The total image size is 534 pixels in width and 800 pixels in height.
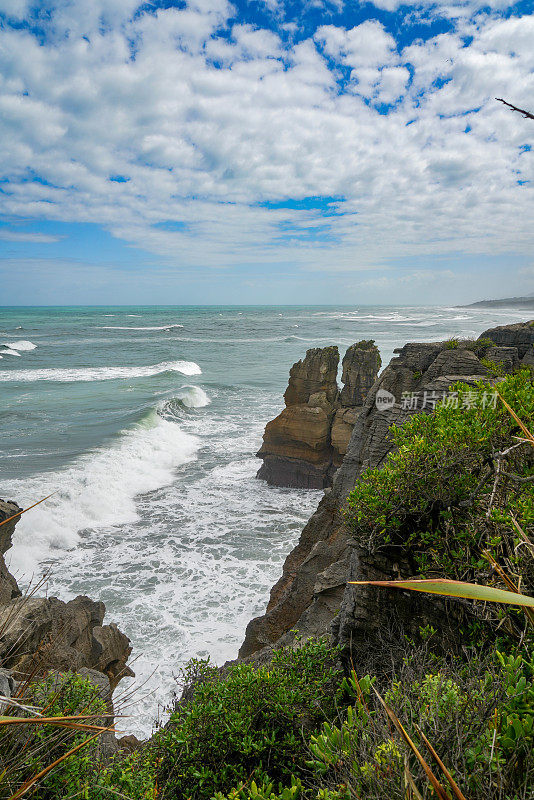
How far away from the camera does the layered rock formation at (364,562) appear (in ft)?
14.5

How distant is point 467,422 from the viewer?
534 centimetres

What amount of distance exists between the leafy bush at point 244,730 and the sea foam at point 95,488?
10239 millimetres

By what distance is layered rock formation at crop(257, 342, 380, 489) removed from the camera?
19.1m

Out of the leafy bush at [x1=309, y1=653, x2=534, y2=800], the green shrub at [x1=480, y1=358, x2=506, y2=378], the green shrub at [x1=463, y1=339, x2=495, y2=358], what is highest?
the green shrub at [x1=463, y1=339, x2=495, y2=358]

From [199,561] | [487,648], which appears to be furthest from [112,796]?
[199,561]

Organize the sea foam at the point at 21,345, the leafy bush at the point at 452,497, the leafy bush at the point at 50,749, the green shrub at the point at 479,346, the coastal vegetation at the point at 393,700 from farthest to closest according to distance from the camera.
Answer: the sea foam at the point at 21,345 < the green shrub at the point at 479,346 < the leafy bush at the point at 452,497 < the leafy bush at the point at 50,749 < the coastal vegetation at the point at 393,700

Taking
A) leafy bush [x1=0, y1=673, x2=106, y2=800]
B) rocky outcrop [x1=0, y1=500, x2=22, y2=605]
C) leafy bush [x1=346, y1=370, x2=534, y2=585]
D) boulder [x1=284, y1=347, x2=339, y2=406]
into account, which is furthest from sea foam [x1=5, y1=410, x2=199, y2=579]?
leafy bush [x1=346, y1=370, x2=534, y2=585]

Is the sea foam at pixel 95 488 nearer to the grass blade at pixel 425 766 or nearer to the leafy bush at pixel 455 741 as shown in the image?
the leafy bush at pixel 455 741

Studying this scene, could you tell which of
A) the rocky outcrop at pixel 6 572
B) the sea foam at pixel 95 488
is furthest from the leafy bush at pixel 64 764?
the sea foam at pixel 95 488

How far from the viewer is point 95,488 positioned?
706 inches

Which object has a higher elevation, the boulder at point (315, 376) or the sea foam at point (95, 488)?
the boulder at point (315, 376)

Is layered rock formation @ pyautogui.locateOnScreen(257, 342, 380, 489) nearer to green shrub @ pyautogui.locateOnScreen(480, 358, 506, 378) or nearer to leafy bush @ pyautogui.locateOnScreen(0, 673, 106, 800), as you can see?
green shrub @ pyautogui.locateOnScreen(480, 358, 506, 378)

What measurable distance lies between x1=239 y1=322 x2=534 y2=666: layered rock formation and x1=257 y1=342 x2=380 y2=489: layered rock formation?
7.61 metres

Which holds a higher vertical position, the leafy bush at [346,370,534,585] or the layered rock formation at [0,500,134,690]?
the leafy bush at [346,370,534,585]
